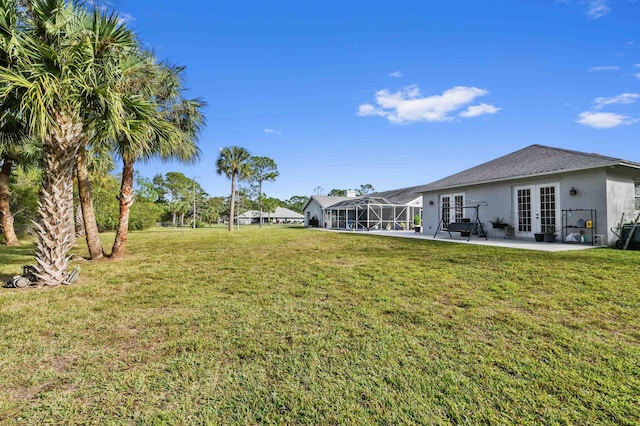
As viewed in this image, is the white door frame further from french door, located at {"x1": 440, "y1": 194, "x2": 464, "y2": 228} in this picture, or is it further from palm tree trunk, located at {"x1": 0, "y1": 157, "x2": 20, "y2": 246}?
palm tree trunk, located at {"x1": 0, "y1": 157, "x2": 20, "y2": 246}

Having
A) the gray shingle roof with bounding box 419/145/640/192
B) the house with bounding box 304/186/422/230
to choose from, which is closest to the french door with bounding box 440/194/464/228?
the gray shingle roof with bounding box 419/145/640/192

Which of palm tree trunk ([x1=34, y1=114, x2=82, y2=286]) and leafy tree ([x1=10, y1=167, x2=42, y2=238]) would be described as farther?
leafy tree ([x1=10, y1=167, x2=42, y2=238])

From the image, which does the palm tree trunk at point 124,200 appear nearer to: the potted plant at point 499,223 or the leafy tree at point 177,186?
the potted plant at point 499,223

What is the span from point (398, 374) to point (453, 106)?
20.7m

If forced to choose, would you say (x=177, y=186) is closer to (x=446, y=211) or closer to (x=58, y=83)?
(x=446, y=211)

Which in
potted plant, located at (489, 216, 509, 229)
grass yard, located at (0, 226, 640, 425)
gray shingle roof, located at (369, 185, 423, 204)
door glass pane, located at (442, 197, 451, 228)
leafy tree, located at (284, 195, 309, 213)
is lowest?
grass yard, located at (0, 226, 640, 425)

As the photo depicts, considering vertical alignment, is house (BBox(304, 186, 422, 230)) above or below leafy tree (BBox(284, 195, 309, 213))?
below

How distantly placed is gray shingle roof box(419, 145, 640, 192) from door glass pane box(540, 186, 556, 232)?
96cm

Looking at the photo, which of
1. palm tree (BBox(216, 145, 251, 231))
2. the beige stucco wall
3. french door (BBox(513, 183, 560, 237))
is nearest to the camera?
the beige stucco wall

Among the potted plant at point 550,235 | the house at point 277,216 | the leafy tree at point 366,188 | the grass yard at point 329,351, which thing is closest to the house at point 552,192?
the potted plant at point 550,235

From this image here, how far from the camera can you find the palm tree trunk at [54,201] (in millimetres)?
5605

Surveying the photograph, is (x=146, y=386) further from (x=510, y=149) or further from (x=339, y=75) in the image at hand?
(x=510, y=149)

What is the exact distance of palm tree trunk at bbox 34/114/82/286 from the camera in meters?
5.61

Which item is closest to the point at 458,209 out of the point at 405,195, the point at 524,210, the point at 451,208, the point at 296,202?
the point at 451,208
